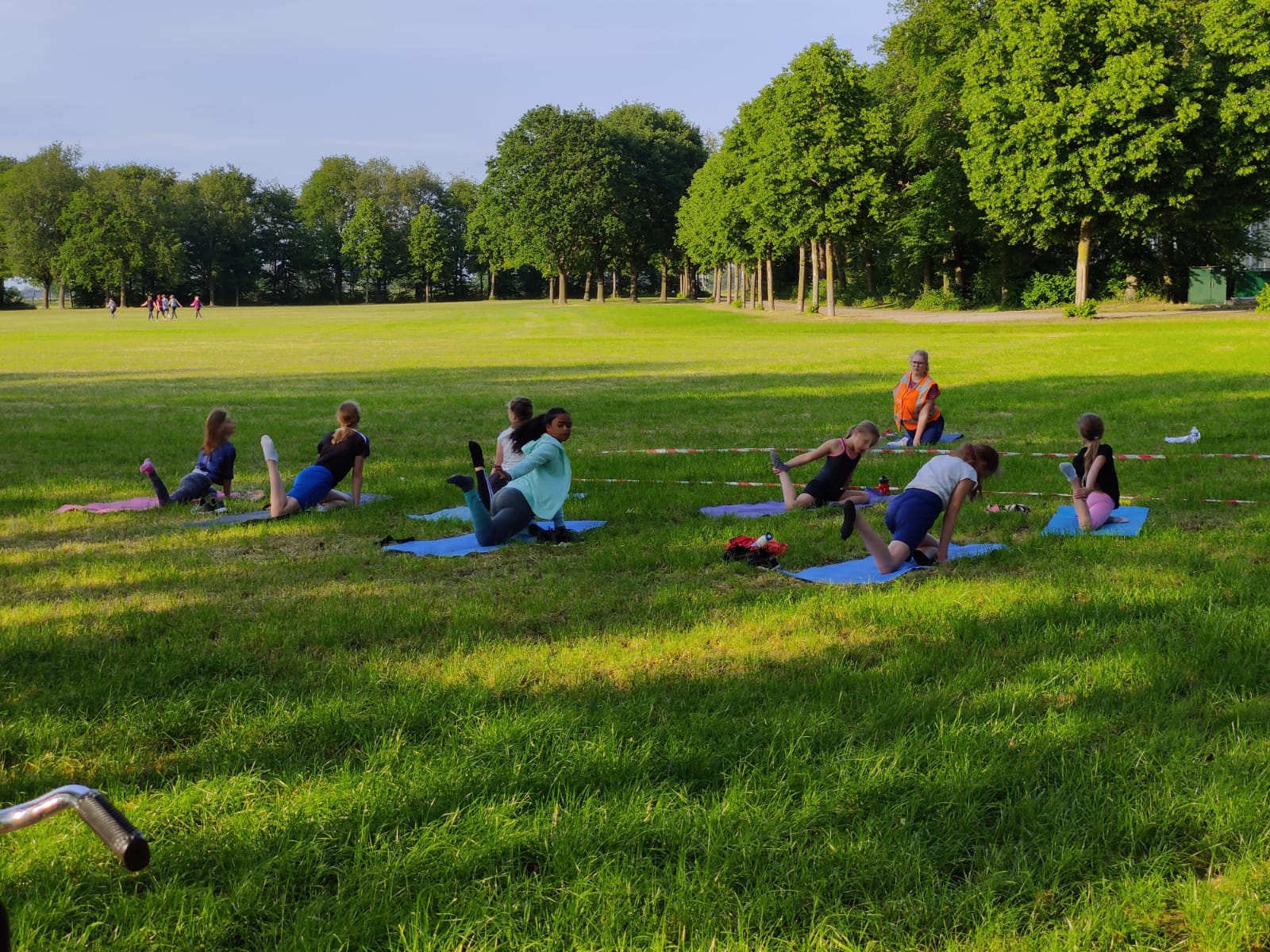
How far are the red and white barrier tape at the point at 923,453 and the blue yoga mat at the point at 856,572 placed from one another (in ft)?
12.3

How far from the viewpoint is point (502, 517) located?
7984 mm

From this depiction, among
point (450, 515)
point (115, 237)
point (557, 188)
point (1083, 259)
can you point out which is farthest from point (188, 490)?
point (115, 237)

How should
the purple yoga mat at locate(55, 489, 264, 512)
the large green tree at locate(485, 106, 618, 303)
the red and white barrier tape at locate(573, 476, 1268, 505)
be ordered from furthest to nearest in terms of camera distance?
the large green tree at locate(485, 106, 618, 303) → the purple yoga mat at locate(55, 489, 264, 512) → the red and white barrier tape at locate(573, 476, 1268, 505)

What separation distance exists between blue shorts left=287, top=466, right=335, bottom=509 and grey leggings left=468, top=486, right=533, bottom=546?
6.89ft

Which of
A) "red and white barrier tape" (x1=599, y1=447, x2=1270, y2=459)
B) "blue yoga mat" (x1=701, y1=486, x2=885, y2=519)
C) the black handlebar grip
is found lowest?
"blue yoga mat" (x1=701, y1=486, x2=885, y2=519)

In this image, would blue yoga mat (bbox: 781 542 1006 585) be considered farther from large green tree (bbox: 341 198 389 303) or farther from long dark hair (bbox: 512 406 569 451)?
large green tree (bbox: 341 198 389 303)

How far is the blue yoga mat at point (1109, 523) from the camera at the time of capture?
7723 mm

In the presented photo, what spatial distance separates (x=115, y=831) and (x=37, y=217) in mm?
114194

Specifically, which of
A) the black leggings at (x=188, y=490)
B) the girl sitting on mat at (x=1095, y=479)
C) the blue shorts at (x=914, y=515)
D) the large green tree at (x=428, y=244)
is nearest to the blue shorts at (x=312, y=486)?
the black leggings at (x=188, y=490)

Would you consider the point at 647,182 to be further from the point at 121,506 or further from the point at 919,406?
the point at 121,506

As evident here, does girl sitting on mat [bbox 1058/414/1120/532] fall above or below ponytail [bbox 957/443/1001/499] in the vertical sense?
below

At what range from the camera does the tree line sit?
1534 inches

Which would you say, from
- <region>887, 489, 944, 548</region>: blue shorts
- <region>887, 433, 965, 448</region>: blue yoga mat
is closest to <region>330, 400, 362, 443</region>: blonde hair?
<region>887, 489, 944, 548</region>: blue shorts

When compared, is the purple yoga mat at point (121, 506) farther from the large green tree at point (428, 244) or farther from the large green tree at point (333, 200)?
the large green tree at point (333, 200)
